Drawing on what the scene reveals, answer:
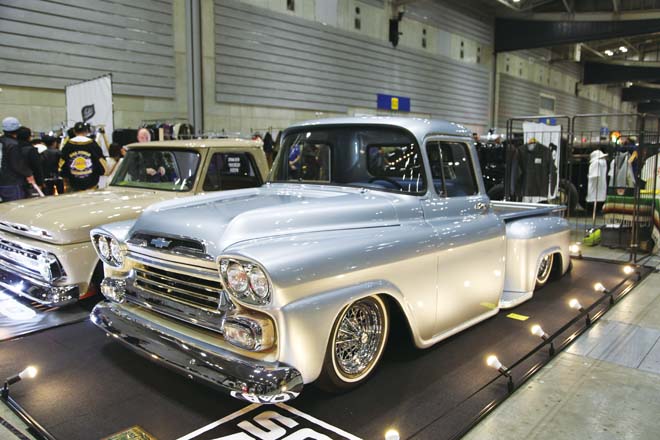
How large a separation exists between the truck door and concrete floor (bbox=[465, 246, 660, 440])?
0.67m

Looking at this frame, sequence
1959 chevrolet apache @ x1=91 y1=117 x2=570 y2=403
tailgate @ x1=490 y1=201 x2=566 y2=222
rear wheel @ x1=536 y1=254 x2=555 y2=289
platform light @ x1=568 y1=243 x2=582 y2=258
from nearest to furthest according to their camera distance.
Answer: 1959 chevrolet apache @ x1=91 y1=117 x2=570 y2=403, tailgate @ x1=490 y1=201 x2=566 y2=222, rear wheel @ x1=536 y1=254 x2=555 y2=289, platform light @ x1=568 y1=243 x2=582 y2=258

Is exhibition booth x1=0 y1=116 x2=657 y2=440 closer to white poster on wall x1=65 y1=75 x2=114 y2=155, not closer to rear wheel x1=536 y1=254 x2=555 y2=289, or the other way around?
rear wheel x1=536 y1=254 x2=555 y2=289

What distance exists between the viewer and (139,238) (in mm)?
3146

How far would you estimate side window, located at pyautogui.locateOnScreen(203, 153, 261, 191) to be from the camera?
17.1 ft

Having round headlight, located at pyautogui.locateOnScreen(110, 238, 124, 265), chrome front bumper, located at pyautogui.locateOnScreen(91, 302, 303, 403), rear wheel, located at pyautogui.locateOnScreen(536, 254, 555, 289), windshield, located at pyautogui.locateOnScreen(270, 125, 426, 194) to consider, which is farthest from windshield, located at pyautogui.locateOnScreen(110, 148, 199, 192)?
rear wheel, located at pyautogui.locateOnScreen(536, 254, 555, 289)

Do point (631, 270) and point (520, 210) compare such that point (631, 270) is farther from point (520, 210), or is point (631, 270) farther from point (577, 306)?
point (520, 210)

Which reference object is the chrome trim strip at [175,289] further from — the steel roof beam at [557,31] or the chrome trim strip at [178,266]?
the steel roof beam at [557,31]

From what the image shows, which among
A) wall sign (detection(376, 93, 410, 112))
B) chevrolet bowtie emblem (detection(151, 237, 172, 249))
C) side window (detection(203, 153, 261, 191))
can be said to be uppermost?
wall sign (detection(376, 93, 410, 112))

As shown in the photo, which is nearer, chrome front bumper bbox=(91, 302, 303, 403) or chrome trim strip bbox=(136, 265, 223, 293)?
chrome front bumper bbox=(91, 302, 303, 403)

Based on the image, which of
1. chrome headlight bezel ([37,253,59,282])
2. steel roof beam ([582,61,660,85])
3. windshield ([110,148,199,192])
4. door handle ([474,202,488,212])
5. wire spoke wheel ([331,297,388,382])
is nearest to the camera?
wire spoke wheel ([331,297,388,382])

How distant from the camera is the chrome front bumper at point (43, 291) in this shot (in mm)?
4250

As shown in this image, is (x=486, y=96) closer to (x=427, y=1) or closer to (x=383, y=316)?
(x=427, y=1)

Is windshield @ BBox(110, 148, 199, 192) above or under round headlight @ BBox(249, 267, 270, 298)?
above

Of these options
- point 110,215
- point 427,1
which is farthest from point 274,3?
point 110,215
